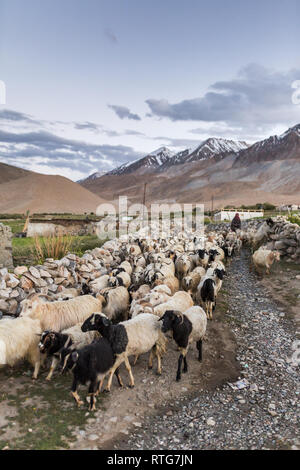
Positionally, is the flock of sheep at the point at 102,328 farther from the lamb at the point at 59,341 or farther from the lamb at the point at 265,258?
the lamb at the point at 265,258

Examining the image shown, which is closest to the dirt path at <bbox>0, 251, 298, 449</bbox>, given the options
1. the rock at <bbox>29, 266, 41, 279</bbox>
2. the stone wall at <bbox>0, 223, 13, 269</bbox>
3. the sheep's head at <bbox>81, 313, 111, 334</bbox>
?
the sheep's head at <bbox>81, 313, 111, 334</bbox>

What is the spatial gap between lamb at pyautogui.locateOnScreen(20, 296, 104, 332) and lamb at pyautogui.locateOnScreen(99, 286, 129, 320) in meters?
0.47

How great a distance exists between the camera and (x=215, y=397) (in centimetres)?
560

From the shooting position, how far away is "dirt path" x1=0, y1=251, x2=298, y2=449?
4.48m

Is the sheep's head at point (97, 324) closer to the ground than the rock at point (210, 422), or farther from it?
farther from it

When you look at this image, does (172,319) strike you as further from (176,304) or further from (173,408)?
(176,304)

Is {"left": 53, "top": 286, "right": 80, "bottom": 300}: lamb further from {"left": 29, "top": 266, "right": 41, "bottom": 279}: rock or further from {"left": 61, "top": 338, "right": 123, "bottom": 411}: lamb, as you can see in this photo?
{"left": 61, "top": 338, "right": 123, "bottom": 411}: lamb

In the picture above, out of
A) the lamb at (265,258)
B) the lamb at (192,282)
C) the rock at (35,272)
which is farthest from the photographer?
the lamb at (265,258)

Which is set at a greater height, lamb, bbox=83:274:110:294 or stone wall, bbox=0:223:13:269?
stone wall, bbox=0:223:13:269

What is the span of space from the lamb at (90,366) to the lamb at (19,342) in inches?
38.3

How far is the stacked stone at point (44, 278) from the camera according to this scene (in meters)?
7.71

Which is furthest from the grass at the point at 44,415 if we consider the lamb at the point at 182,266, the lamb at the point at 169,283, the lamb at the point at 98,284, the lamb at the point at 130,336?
the lamb at the point at 182,266

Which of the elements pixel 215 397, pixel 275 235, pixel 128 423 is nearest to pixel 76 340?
pixel 128 423

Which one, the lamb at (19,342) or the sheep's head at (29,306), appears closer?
the lamb at (19,342)
